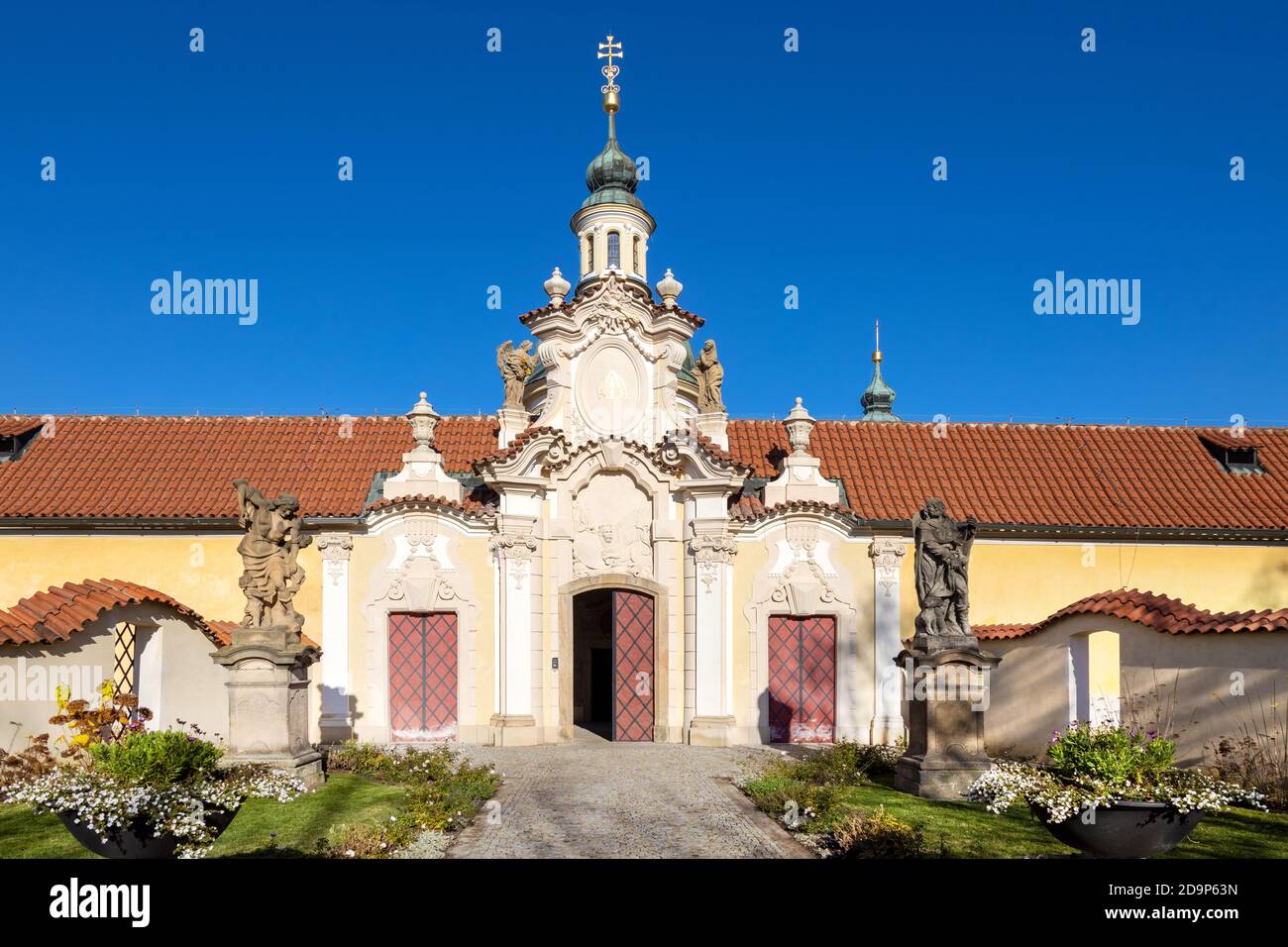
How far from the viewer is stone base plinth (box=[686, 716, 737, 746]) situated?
54.6 ft

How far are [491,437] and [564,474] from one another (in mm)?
3723

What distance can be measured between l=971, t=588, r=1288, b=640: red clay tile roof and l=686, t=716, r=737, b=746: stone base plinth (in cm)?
558

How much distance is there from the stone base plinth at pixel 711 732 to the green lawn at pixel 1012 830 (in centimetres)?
565

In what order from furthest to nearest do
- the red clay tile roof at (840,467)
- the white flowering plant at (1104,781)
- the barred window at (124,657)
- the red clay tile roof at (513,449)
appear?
the red clay tile roof at (840,467)
the red clay tile roof at (513,449)
the barred window at (124,657)
the white flowering plant at (1104,781)

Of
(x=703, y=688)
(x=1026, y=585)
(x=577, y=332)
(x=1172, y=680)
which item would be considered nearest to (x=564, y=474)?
(x=577, y=332)

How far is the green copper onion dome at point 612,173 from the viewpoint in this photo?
2228 cm

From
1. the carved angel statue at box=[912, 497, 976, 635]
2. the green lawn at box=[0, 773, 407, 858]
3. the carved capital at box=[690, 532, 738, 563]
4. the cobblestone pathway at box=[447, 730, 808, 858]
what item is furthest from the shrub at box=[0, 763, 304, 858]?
the carved capital at box=[690, 532, 738, 563]

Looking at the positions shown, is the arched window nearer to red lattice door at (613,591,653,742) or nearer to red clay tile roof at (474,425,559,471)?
red lattice door at (613,591,653,742)

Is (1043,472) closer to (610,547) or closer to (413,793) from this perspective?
(610,547)

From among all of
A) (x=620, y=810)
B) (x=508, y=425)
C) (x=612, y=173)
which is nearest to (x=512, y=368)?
(x=508, y=425)

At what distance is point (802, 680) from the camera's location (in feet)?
57.5

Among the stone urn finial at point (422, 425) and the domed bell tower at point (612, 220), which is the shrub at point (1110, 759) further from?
the domed bell tower at point (612, 220)

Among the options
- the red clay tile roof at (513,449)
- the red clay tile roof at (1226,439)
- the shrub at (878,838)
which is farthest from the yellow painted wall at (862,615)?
the red clay tile roof at (1226,439)
